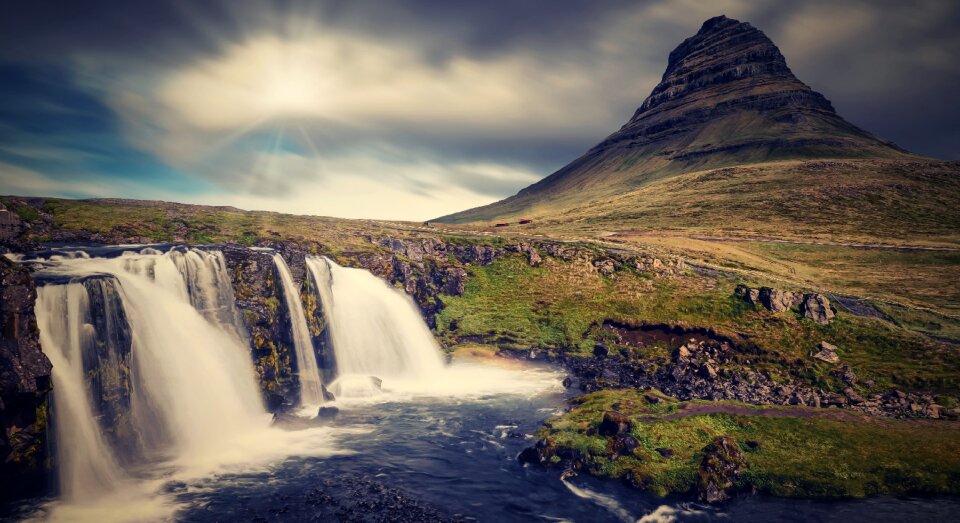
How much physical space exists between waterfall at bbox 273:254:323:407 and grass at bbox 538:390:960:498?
2264 cm

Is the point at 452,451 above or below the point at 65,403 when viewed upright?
below

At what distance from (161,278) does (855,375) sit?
61.4 m

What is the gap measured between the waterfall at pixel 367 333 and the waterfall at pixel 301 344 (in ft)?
8.82

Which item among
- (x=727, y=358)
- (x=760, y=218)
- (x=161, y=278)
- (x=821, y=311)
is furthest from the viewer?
(x=760, y=218)

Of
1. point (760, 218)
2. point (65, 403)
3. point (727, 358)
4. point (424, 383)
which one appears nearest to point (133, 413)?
point (65, 403)

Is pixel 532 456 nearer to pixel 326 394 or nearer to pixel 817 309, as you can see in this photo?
pixel 326 394

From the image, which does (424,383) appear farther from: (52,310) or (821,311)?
(821,311)

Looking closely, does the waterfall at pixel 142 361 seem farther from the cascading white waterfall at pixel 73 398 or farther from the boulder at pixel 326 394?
the boulder at pixel 326 394

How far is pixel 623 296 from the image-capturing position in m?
67.2

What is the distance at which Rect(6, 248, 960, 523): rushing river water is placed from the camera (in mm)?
25422

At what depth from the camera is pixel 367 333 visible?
5441 cm

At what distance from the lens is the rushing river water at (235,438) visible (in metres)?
25.4

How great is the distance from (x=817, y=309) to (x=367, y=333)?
52379 millimetres

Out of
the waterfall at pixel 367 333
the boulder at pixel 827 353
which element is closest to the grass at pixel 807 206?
the boulder at pixel 827 353
